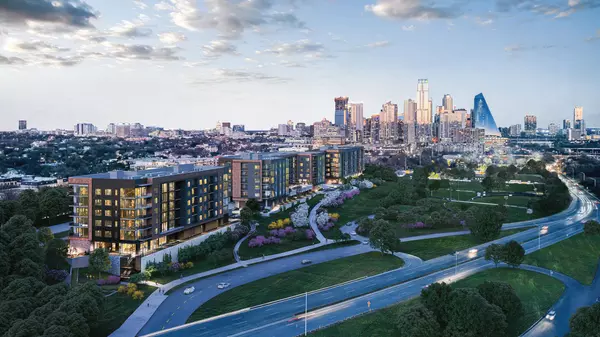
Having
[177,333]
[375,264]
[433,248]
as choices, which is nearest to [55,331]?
[177,333]

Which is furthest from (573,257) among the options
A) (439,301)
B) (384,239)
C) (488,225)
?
(439,301)

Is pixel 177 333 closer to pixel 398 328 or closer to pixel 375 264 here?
pixel 398 328

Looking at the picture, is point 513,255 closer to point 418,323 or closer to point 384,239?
point 384,239

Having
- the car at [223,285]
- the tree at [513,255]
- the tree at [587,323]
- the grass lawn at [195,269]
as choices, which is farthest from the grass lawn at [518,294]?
the grass lawn at [195,269]

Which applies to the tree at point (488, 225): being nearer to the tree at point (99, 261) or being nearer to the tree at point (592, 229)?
the tree at point (592, 229)

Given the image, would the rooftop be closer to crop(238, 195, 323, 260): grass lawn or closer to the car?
crop(238, 195, 323, 260): grass lawn
